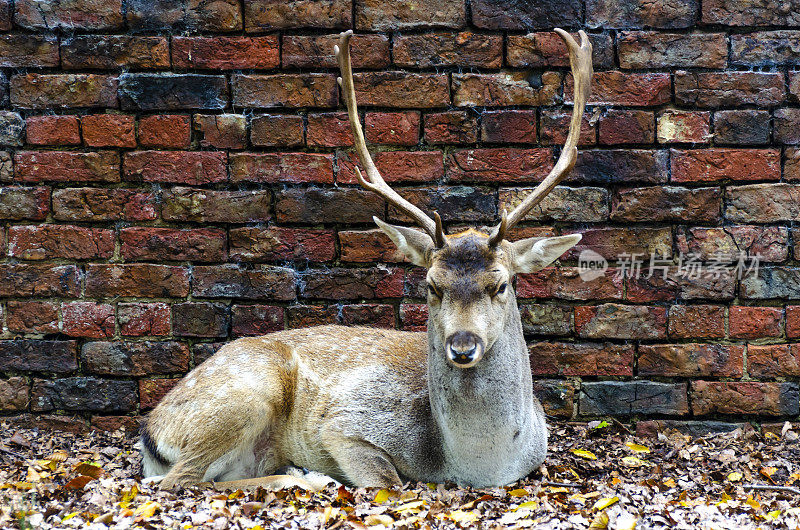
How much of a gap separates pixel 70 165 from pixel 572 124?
2297 millimetres

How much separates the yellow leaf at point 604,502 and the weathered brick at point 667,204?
132 centimetres

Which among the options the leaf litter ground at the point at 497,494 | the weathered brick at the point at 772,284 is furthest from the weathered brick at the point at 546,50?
the leaf litter ground at the point at 497,494

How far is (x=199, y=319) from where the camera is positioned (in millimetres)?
3480

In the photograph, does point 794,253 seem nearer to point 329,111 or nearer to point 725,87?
point 725,87

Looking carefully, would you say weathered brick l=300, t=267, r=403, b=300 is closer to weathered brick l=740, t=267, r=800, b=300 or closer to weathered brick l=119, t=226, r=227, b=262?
weathered brick l=119, t=226, r=227, b=262

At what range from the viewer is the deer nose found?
2529 mm

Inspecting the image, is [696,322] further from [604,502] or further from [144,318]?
[144,318]

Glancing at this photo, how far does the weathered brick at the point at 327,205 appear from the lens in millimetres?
3428

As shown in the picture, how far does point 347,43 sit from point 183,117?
35.8 inches

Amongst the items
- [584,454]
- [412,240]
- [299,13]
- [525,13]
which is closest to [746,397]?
[584,454]

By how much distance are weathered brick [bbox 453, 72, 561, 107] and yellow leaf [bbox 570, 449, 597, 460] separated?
5.16 feet

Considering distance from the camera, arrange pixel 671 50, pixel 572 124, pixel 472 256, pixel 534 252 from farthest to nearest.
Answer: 1. pixel 671 50
2. pixel 572 124
3. pixel 534 252
4. pixel 472 256

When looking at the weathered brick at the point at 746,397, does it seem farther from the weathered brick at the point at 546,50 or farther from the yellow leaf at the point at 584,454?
the weathered brick at the point at 546,50

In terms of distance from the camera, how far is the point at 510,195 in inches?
134
